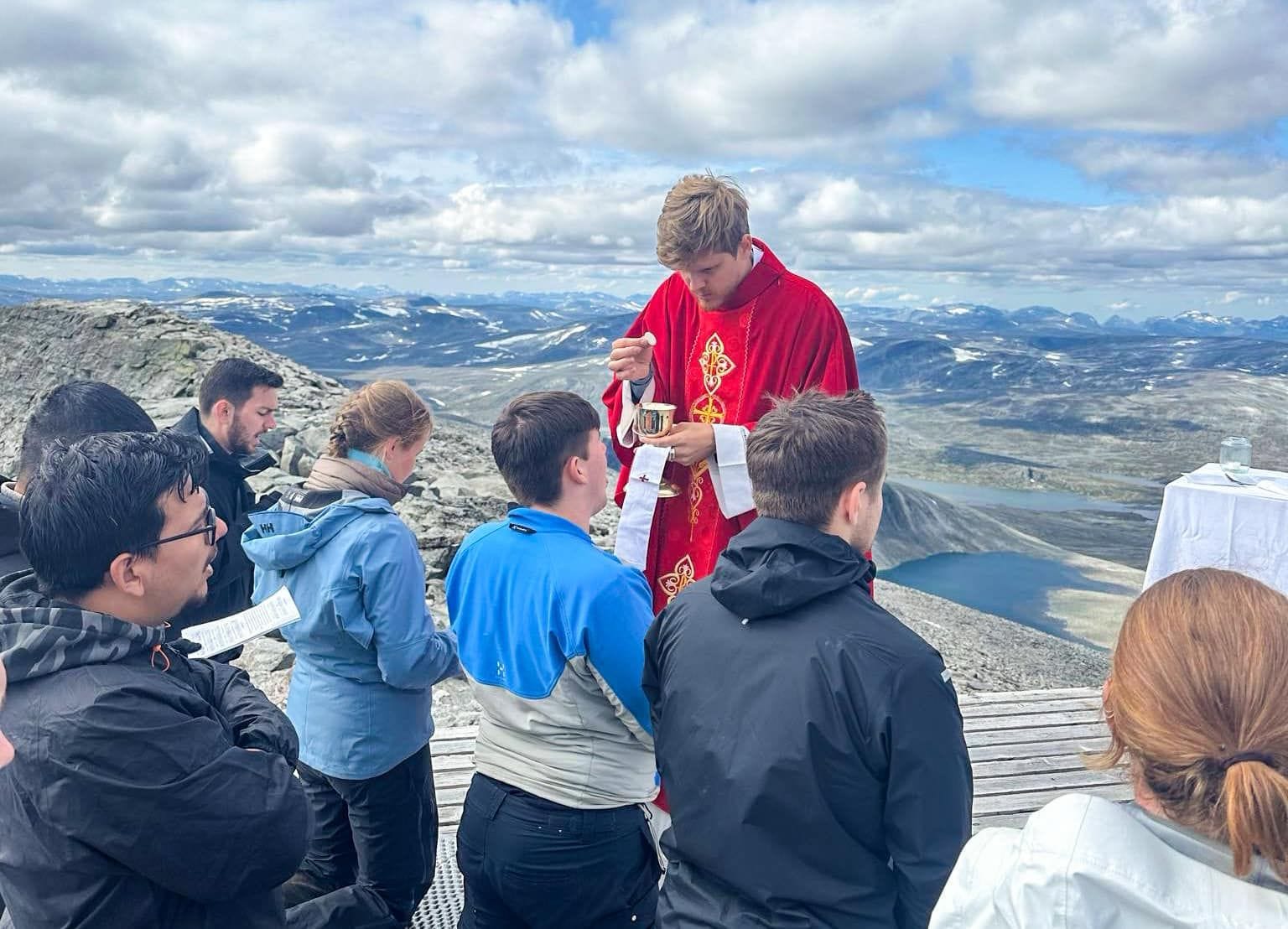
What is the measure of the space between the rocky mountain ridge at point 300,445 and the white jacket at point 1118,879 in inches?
196

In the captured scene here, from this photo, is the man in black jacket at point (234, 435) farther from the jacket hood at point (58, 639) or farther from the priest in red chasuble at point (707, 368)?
the jacket hood at point (58, 639)

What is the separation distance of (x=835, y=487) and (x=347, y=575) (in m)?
1.68

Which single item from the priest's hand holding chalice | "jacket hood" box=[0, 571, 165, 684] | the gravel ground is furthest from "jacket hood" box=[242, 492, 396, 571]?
the gravel ground

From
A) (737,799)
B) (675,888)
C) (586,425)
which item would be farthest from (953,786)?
(586,425)

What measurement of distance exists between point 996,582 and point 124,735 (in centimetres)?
5926

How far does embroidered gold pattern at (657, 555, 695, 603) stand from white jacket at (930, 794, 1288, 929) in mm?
2990

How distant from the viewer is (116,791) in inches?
76.8

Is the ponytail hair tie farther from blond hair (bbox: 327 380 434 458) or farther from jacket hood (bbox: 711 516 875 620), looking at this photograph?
blond hair (bbox: 327 380 434 458)

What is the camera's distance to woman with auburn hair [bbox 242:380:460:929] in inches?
123

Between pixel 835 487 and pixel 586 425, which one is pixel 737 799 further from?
pixel 586 425

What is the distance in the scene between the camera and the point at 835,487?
2.35 meters

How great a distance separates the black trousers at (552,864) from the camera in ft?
8.84

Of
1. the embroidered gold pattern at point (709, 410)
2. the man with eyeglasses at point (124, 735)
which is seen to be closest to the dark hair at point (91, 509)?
the man with eyeglasses at point (124, 735)

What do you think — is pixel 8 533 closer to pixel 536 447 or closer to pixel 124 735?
pixel 124 735
